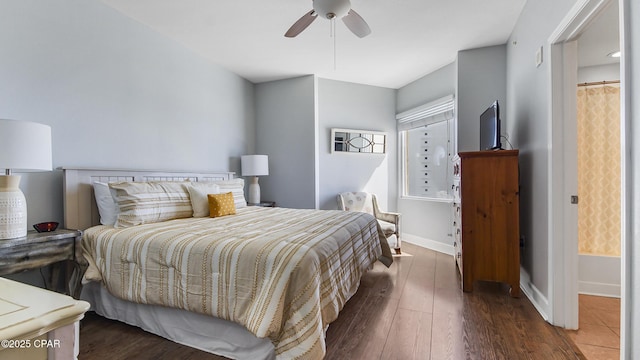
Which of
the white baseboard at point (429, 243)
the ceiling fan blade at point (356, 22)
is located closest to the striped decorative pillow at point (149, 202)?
the ceiling fan blade at point (356, 22)

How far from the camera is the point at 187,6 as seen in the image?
2.51 meters

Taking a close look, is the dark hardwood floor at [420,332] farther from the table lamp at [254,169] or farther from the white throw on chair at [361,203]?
the table lamp at [254,169]

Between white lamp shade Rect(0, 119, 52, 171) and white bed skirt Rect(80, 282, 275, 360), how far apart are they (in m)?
0.98

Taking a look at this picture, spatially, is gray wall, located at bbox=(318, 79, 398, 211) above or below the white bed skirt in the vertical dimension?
above

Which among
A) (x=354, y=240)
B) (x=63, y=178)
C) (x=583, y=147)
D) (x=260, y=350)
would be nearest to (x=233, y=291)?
(x=260, y=350)

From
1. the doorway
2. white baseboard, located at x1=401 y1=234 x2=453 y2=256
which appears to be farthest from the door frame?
white baseboard, located at x1=401 y1=234 x2=453 y2=256

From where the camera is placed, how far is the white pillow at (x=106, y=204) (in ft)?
7.45

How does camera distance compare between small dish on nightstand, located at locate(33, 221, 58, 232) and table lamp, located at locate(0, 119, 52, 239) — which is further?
small dish on nightstand, located at locate(33, 221, 58, 232)

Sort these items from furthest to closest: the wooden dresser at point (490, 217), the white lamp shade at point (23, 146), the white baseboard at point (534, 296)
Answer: the wooden dresser at point (490, 217)
the white baseboard at point (534, 296)
the white lamp shade at point (23, 146)

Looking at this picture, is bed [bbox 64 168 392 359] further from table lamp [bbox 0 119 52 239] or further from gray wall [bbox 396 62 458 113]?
gray wall [bbox 396 62 458 113]

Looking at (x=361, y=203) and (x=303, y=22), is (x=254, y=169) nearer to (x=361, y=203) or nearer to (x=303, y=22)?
(x=361, y=203)

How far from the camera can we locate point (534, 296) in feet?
7.59

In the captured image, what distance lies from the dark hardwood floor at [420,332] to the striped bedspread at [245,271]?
0.85 ft

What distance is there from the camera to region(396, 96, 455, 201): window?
402 cm
